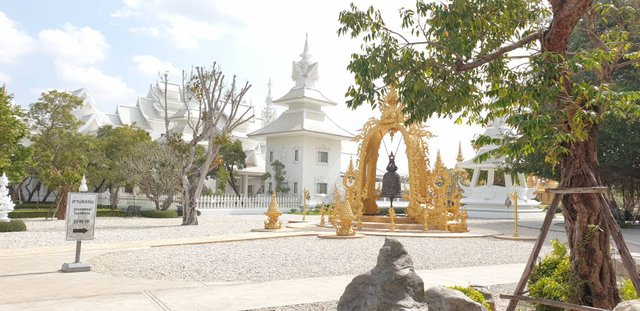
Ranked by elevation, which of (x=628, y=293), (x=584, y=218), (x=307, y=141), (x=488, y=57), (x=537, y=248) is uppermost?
(x=307, y=141)

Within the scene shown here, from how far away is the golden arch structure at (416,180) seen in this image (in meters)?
17.2

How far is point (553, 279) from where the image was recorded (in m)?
6.02

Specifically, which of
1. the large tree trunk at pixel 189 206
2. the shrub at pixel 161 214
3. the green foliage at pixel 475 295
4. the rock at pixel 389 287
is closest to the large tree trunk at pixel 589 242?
the green foliage at pixel 475 295

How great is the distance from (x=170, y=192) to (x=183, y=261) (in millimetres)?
18384

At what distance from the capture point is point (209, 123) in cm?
2106

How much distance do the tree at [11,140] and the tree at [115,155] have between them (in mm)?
7435

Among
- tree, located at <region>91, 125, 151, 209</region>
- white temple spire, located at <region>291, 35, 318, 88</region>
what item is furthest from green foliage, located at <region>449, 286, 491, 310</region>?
white temple spire, located at <region>291, 35, 318, 88</region>

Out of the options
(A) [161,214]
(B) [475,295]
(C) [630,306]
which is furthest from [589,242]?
(A) [161,214]

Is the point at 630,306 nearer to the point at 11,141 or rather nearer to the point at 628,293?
the point at 628,293

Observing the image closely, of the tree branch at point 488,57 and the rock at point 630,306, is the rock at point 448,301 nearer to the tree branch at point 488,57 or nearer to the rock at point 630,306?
the rock at point 630,306

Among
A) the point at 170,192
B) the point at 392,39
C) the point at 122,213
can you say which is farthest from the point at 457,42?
the point at 122,213

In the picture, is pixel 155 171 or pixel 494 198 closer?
pixel 155 171

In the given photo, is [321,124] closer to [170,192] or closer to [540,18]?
[170,192]

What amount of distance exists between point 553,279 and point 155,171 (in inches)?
973
